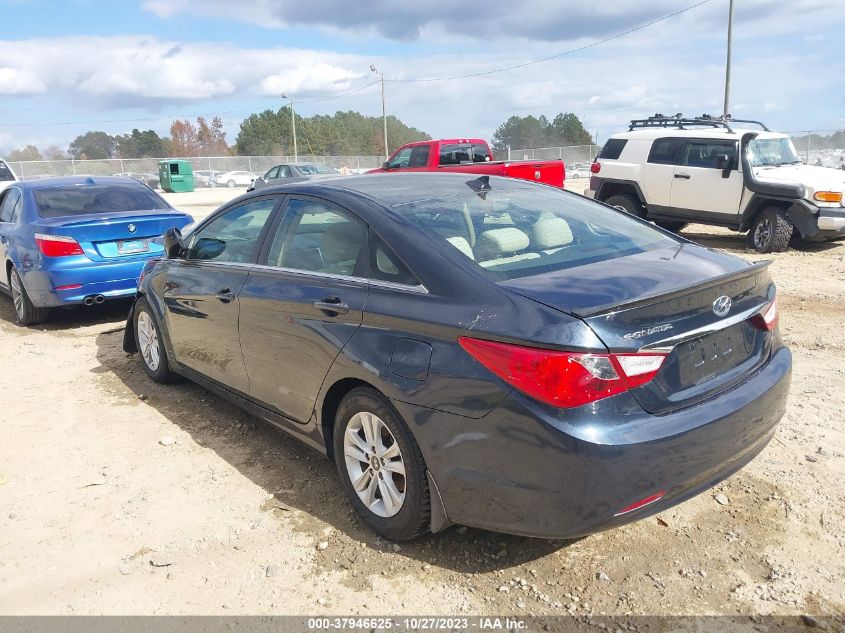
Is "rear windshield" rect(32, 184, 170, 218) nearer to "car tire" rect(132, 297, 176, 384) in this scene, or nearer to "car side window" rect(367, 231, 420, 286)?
"car tire" rect(132, 297, 176, 384)

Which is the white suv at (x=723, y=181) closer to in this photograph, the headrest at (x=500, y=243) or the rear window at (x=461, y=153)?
the rear window at (x=461, y=153)

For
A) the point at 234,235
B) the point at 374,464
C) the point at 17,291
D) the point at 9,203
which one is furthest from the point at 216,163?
the point at 374,464

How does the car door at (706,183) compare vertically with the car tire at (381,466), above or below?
above

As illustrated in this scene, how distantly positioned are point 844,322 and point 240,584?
20.4 ft

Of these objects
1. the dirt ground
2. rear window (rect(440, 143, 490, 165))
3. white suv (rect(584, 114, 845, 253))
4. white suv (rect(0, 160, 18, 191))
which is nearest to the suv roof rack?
white suv (rect(584, 114, 845, 253))

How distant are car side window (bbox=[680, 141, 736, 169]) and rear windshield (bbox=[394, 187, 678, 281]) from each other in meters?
8.46

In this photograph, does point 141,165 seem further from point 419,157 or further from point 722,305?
point 722,305

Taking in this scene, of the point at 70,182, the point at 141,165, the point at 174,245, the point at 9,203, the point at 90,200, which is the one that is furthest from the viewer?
the point at 141,165

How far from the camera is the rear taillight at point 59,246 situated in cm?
702

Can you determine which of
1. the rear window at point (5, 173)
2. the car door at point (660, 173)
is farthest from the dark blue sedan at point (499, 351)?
the rear window at point (5, 173)

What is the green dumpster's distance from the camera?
37688 millimetres

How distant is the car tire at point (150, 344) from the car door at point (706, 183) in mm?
9268

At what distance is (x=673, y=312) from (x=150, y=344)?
4.25m

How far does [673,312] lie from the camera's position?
266cm
